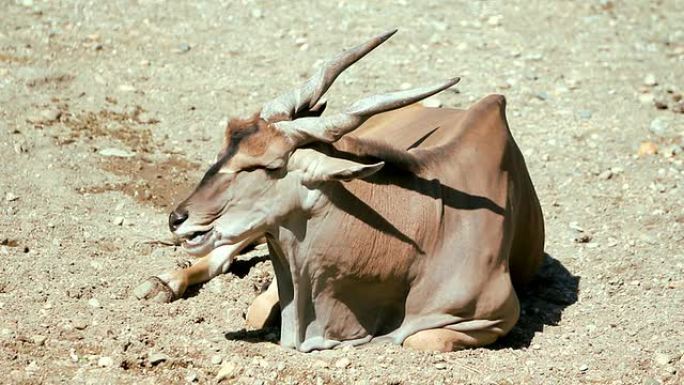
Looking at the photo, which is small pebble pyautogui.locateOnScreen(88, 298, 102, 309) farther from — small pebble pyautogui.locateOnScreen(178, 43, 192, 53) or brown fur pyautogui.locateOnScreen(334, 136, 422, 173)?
small pebble pyautogui.locateOnScreen(178, 43, 192, 53)

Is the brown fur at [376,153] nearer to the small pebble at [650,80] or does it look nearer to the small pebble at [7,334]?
the small pebble at [7,334]

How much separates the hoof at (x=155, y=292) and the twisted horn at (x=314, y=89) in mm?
1413

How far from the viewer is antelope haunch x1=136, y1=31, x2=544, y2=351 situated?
624cm

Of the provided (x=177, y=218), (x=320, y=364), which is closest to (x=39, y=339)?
(x=177, y=218)

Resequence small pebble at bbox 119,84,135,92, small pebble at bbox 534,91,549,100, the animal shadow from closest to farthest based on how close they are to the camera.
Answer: the animal shadow
small pebble at bbox 119,84,135,92
small pebble at bbox 534,91,549,100

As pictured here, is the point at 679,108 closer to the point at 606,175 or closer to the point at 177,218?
the point at 606,175

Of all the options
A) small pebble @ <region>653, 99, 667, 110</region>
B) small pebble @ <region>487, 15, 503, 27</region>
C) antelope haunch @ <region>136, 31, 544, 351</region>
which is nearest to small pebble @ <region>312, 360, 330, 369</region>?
antelope haunch @ <region>136, 31, 544, 351</region>

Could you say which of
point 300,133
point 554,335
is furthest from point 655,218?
point 300,133

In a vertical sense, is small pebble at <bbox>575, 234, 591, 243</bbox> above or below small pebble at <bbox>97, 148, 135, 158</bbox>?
below

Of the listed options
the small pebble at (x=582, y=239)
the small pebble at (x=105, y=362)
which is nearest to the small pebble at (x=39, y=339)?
the small pebble at (x=105, y=362)

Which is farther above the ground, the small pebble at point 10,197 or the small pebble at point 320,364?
the small pebble at point 320,364

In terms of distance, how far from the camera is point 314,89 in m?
6.34

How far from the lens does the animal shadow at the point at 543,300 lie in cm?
716

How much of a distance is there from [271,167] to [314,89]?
0.43 metres
